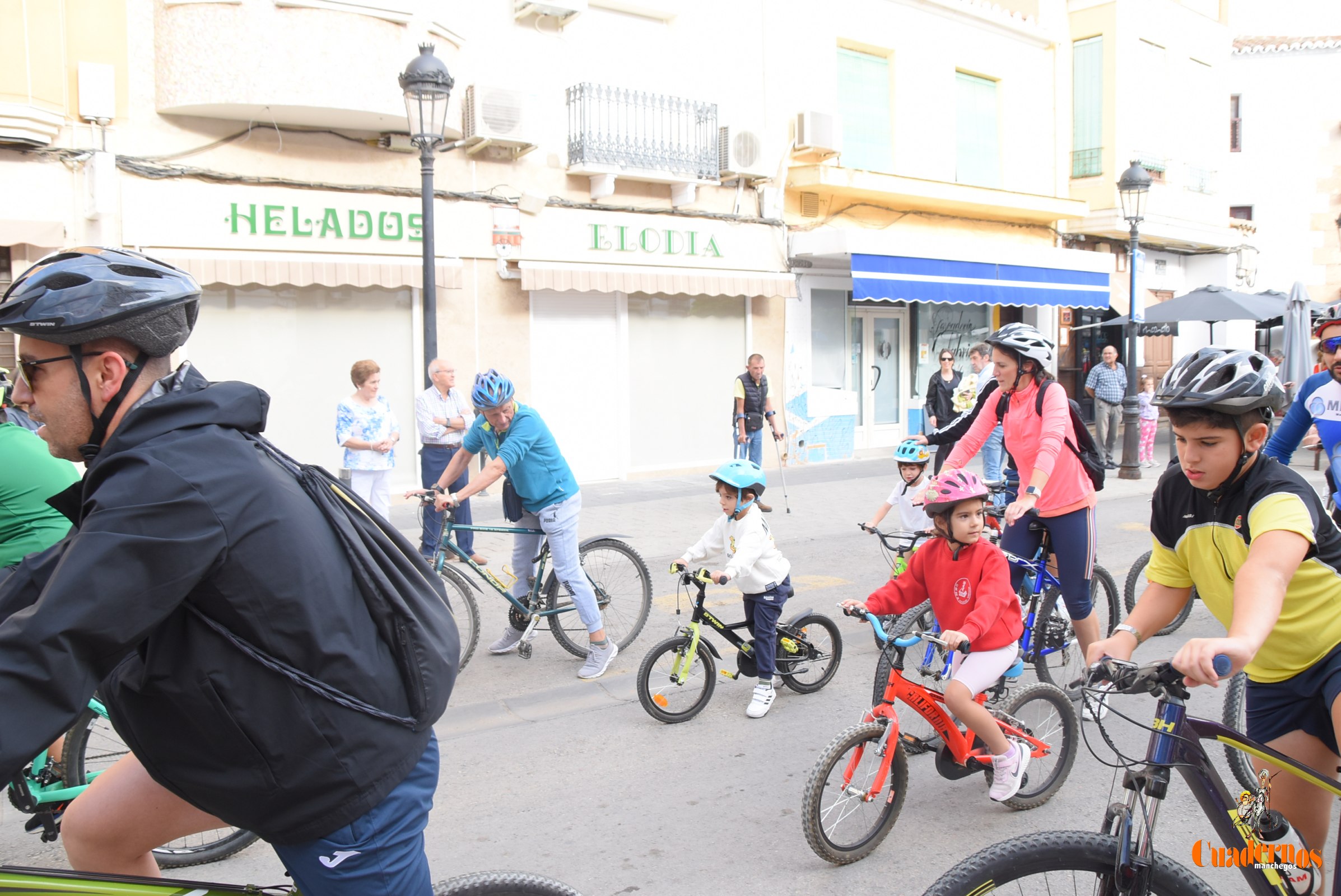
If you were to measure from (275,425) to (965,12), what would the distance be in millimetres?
14434

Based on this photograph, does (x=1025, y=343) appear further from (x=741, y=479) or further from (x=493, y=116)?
(x=493, y=116)

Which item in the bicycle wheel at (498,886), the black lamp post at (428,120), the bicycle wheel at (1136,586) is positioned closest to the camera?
the bicycle wheel at (498,886)

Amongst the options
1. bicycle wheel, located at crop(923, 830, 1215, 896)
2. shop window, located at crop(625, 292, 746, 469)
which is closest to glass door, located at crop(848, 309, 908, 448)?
shop window, located at crop(625, 292, 746, 469)

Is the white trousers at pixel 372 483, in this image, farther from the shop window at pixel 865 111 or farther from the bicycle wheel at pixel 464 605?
the shop window at pixel 865 111

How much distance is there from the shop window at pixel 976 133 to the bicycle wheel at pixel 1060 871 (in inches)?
729

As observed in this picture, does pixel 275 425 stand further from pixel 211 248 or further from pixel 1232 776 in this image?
pixel 1232 776

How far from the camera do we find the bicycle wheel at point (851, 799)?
12.8 feet

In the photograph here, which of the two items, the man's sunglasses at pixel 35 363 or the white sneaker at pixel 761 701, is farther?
the white sneaker at pixel 761 701

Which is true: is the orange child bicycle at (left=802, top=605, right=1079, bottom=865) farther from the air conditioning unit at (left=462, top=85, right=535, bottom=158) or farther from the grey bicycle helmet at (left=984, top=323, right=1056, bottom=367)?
the air conditioning unit at (left=462, top=85, right=535, bottom=158)

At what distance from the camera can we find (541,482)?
644cm

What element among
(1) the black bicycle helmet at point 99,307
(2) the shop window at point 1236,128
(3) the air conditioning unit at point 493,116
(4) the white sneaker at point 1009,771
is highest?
(2) the shop window at point 1236,128

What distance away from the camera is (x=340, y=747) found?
185cm

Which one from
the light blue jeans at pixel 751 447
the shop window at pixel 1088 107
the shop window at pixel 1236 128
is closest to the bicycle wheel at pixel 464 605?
the light blue jeans at pixel 751 447

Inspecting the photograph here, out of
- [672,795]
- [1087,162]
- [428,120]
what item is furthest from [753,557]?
[1087,162]
